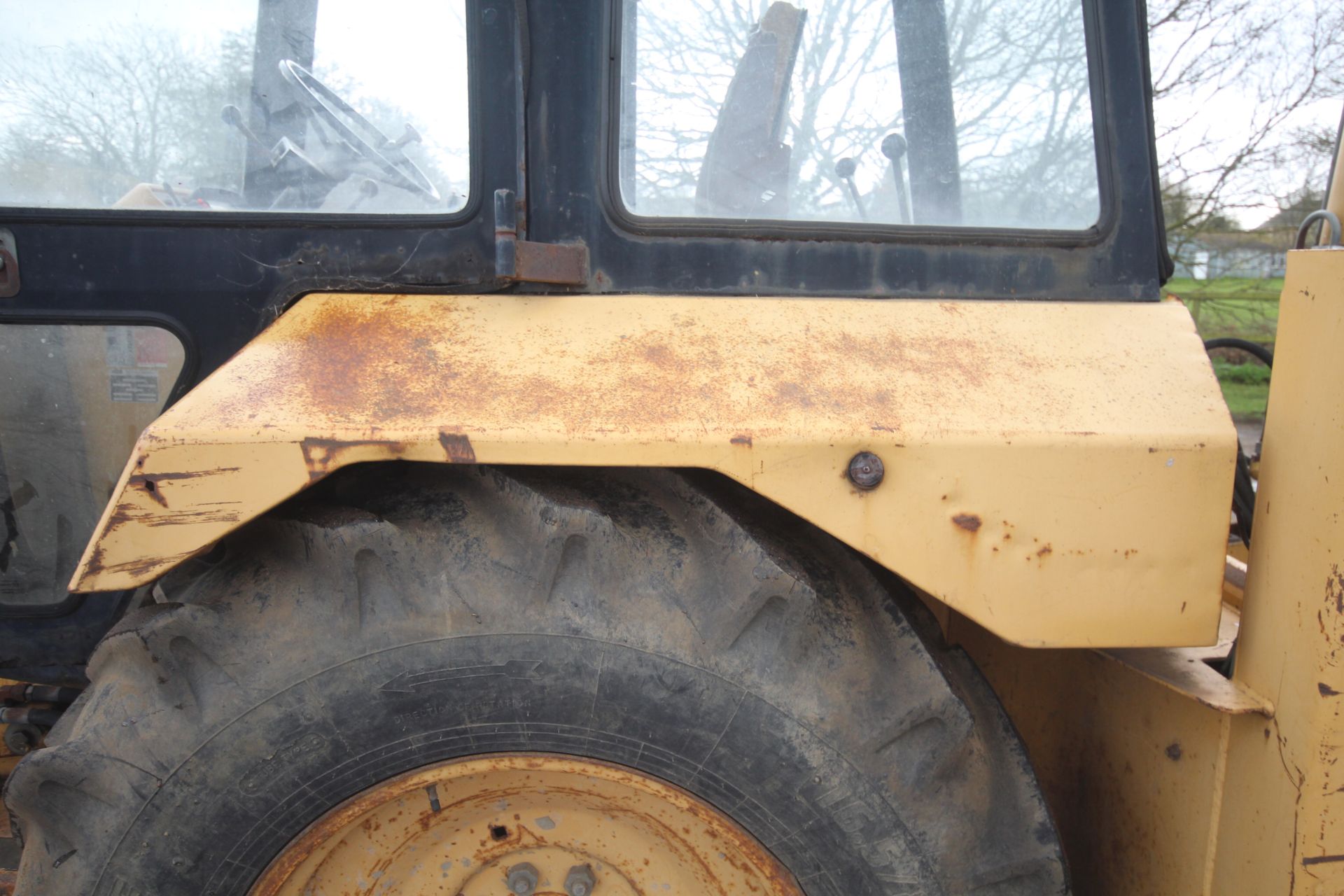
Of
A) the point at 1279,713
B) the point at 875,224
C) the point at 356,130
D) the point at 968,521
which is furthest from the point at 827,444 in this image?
the point at 356,130

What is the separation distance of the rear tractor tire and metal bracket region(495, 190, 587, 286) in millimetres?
261

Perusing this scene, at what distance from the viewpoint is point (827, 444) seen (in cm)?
107

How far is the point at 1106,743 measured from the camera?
1.41m

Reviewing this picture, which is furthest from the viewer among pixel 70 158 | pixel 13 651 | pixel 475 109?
pixel 13 651

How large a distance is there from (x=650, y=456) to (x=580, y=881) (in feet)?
2.15

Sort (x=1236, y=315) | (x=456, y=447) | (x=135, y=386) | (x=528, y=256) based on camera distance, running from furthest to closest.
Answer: (x=1236, y=315) → (x=135, y=386) → (x=528, y=256) → (x=456, y=447)

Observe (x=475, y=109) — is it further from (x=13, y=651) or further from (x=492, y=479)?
(x=13, y=651)

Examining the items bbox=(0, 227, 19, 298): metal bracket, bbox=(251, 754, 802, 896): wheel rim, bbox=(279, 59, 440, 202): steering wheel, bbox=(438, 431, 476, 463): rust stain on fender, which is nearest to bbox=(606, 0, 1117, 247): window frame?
bbox=(279, 59, 440, 202): steering wheel

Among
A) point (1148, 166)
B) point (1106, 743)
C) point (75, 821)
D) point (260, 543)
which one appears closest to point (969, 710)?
point (1106, 743)

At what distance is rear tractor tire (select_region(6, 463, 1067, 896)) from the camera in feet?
3.68

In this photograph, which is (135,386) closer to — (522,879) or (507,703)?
(507,703)

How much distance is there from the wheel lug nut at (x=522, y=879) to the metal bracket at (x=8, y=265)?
3.79 ft

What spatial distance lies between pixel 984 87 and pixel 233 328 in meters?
Answer: 1.19

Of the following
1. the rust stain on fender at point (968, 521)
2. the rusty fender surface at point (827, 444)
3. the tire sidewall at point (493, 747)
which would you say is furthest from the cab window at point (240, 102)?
the rust stain on fender at point (968, 521)
